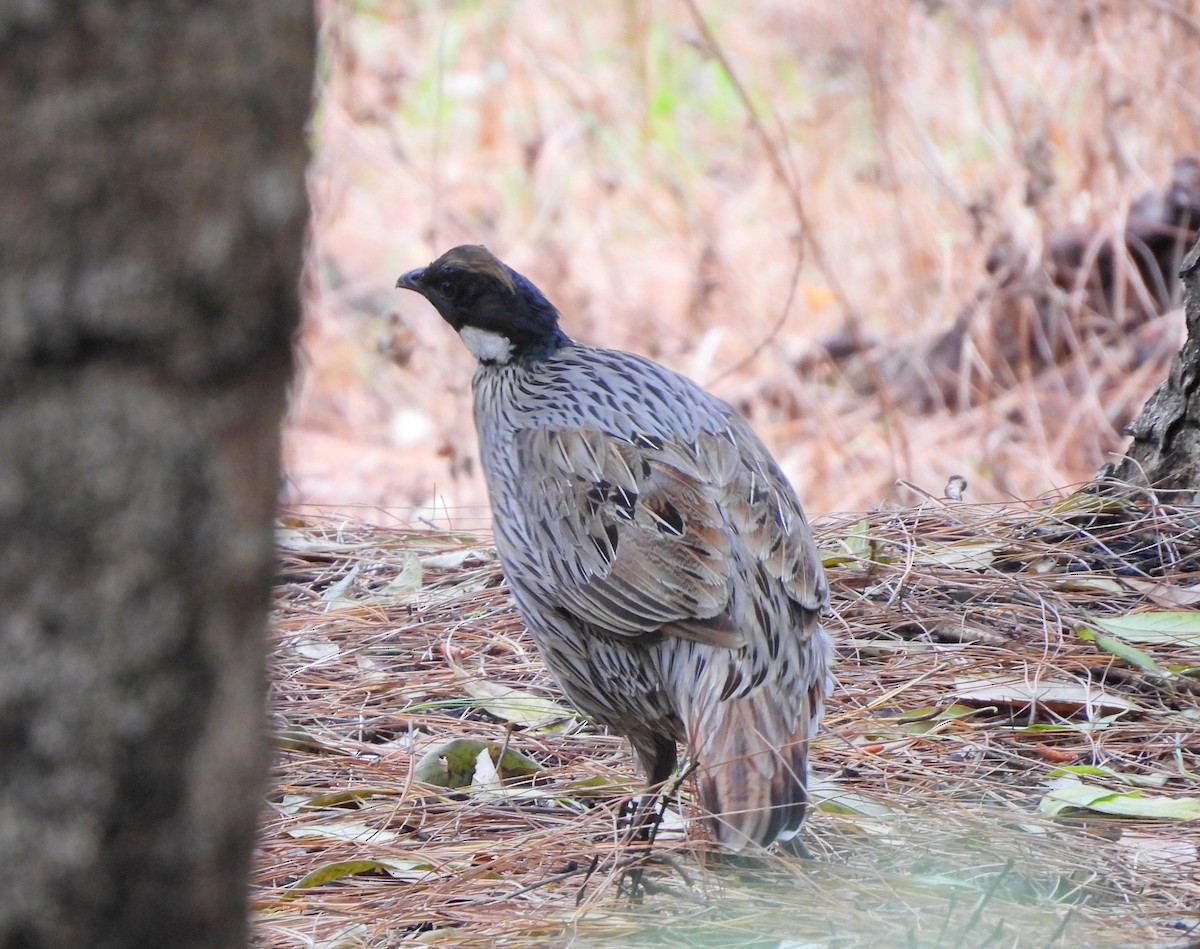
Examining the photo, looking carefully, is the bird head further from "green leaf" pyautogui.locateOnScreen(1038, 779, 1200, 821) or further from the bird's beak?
"green leaf" pyautogui.locateOnScreen(1038, 779, 1200, 821)

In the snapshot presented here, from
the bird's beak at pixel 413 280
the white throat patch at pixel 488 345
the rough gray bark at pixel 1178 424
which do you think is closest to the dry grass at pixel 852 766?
the rough gray bark at pixel 1178 424

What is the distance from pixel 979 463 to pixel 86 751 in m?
7.07

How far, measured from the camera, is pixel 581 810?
328 cm

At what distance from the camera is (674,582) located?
295cm

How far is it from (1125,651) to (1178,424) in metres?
0.96

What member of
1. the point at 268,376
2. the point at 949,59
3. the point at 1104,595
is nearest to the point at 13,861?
the point at 268,376

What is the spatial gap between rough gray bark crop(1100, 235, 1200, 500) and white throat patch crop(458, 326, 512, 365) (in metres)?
1.97

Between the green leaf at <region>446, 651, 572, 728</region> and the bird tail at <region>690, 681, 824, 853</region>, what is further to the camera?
the green leaf at <region>446, 651, 572, 728</region>

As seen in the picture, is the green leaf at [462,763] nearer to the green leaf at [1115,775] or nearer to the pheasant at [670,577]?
the pheasant at [670,577]

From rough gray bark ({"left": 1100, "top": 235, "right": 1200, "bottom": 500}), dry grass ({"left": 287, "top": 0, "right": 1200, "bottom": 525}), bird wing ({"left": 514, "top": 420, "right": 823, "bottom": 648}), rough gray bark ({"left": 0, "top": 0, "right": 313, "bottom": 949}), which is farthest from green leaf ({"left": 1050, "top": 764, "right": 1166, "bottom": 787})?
dry grass ({"left": 287, "top": 0, "right": 1200, "bottom": 525})

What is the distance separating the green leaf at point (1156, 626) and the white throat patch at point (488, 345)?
1707 millimetres

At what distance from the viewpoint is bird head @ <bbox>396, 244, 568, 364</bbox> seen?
12.6 ft

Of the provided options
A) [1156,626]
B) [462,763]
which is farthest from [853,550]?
[462,763]

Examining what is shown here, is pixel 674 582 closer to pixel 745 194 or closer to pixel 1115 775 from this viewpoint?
pixel 1115 775
